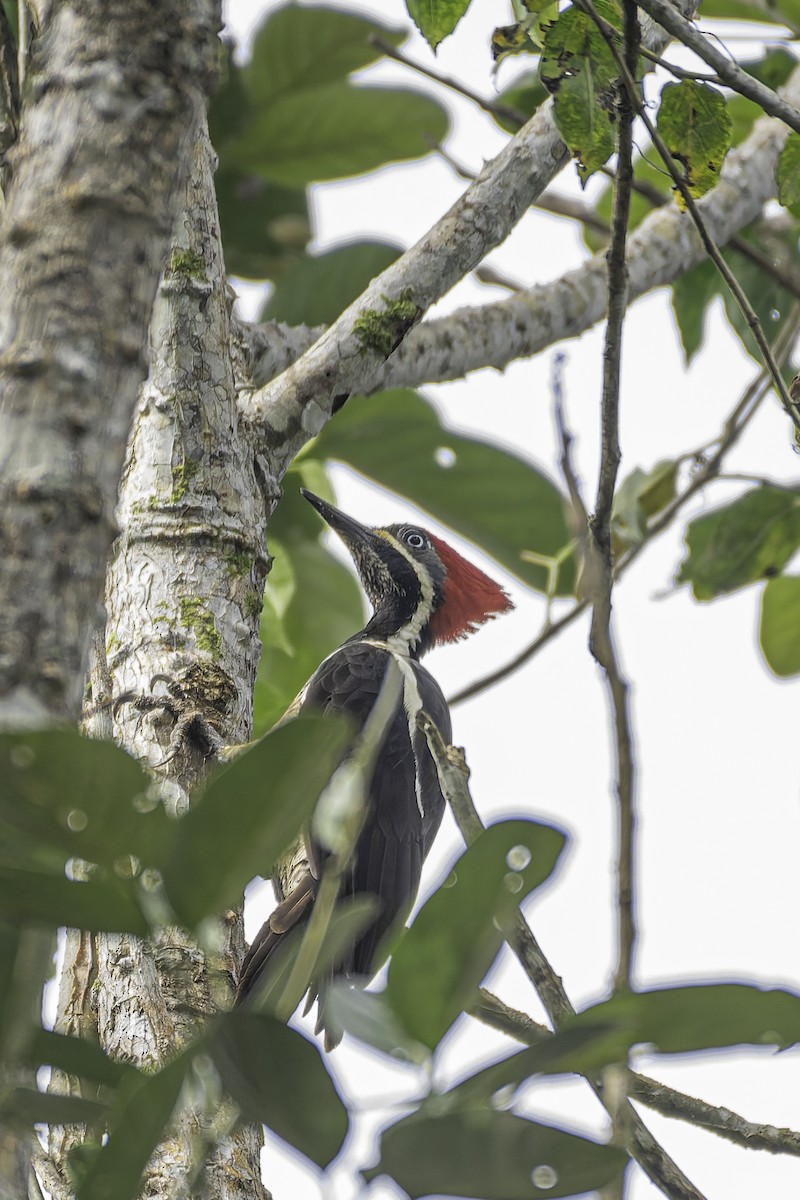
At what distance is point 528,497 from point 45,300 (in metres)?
2.64

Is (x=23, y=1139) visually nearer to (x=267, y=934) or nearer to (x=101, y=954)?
(x=101, y=954)

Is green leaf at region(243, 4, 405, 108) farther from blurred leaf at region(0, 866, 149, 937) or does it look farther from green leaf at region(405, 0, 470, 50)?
blurred leaf at region(0, 866, 149, 937)

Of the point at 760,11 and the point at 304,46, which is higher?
the point at 760,11

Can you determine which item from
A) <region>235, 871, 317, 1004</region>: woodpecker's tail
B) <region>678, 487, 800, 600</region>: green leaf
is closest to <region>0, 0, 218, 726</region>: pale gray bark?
<region>235, 871, 317, 1004</region>: woodpecker's tail

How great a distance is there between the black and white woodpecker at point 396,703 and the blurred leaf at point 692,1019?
3.98 ft

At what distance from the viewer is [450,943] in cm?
75

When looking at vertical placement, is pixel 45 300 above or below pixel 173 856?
above

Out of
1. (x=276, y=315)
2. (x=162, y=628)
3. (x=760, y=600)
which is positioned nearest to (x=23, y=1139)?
(x=162, y=628)

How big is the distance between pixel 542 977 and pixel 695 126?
1335mm

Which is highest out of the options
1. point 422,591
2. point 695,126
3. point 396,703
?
point 422,591

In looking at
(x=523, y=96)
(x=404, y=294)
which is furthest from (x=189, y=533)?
(x=523, y=96)

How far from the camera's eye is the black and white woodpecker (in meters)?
2.40

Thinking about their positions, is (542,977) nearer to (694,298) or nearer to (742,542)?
(742,542)

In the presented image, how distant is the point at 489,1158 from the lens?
68cm
